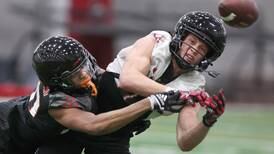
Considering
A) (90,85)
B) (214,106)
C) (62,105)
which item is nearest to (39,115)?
(62,105)

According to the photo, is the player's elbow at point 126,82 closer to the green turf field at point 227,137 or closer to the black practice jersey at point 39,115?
the black practice jersey at point 39,115

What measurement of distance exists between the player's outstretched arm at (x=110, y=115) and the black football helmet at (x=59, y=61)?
192 millimetres

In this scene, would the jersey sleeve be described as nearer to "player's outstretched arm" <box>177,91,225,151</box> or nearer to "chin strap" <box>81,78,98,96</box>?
"chin strap" <box>81,78,98,96</box>

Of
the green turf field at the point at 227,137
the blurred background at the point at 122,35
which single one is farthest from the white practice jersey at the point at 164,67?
the blurred background at the point at 122,35

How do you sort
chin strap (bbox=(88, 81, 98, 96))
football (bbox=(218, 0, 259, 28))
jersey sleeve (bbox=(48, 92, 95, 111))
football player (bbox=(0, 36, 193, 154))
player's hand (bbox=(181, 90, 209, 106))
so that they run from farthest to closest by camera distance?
1. football (bbox=(218, 0, 259, 28))
2. chin strap (bbox=(88, 81, 98, 96))
3. jersey sleeve (bbox=(48, 92, 95, 111))
4. football player (bbox=(0, 36, 193, 154))
5. player's hand (bbox=(181, 90, 209, 106))

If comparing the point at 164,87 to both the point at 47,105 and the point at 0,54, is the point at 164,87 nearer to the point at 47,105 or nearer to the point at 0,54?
the point at 47,105

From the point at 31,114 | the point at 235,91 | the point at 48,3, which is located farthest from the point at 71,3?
the point at 31,114

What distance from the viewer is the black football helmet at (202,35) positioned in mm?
5680

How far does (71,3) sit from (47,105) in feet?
35.4

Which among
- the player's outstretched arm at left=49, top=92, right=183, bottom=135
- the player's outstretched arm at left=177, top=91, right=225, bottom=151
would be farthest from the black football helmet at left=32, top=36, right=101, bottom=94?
the player's outstretched arm at left=177, top=91, right=225, bottom=151

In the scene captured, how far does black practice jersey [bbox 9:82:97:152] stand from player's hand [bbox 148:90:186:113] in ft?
1.73

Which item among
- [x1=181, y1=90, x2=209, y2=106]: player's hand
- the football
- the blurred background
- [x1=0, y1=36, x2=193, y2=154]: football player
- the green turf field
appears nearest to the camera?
[x1=181, y1=90, x2=209, y2=106]: player's hand

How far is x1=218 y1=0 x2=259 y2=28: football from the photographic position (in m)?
5.98

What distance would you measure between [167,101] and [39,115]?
36.4 inches
